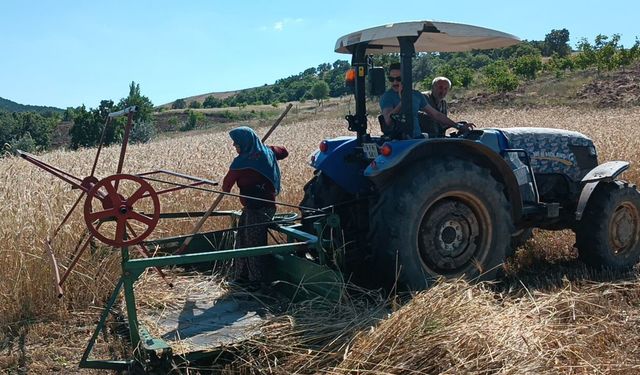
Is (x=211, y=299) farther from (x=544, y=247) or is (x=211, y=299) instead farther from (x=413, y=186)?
(x=544, y=247)

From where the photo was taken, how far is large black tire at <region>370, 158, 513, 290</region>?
433 centimetres

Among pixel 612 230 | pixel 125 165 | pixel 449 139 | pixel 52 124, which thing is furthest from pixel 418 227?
pixel 52 124

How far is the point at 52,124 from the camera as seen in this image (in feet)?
204

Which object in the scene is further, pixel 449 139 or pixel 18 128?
pixel 18 128

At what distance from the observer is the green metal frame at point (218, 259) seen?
136 inches

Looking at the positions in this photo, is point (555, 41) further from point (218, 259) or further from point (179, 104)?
point (218, 259)

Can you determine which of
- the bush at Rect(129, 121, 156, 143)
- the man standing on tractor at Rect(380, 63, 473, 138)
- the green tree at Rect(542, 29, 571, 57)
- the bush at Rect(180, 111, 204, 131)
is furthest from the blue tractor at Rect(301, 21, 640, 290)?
the green tree at Rect(542, 29, 571, 57)

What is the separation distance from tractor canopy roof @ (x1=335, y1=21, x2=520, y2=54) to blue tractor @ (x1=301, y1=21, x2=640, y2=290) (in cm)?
1

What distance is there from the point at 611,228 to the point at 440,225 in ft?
6.64

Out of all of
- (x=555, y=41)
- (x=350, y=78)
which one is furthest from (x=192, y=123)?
(x=350, y=78)

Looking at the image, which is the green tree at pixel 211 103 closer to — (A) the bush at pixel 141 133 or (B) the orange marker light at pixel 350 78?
(A) the bush at pixel 141 133

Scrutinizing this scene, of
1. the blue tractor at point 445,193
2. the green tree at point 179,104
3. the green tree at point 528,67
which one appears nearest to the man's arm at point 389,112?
the blue tractor at point 445,193

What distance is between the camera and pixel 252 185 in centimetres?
497

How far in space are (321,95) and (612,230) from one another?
59487 millimetres
